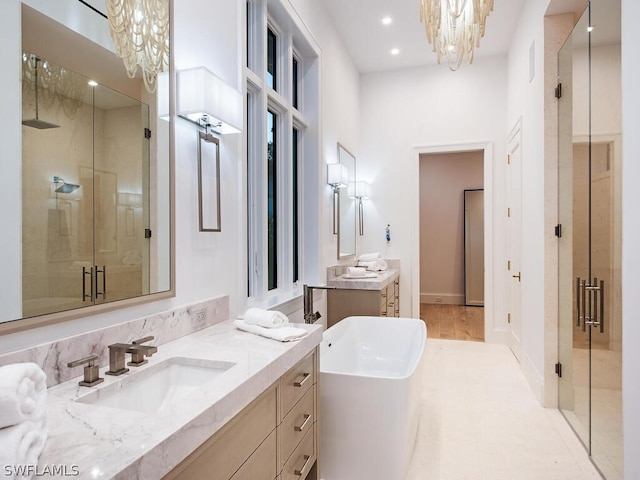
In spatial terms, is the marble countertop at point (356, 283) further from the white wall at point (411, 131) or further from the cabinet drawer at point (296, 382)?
the cabinet drawer at point (296, 382)

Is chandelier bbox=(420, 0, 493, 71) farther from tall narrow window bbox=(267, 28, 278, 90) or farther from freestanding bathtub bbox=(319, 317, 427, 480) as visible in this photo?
freestanding bathtub bbox=(319, 317, 427, 480)

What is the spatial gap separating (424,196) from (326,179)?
418 centimetres

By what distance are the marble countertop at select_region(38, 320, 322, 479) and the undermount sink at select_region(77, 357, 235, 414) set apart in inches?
0.7

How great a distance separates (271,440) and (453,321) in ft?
16.7

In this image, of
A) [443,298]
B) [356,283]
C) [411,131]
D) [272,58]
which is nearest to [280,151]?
[272,58]

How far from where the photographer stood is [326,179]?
375 cm

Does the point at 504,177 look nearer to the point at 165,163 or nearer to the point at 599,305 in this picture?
the point at 599,305

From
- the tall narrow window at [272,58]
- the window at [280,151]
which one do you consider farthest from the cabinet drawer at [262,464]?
the tall narrow window at [272,58]

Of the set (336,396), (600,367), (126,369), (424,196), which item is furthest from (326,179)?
(424,196)

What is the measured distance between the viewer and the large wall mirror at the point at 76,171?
105cm

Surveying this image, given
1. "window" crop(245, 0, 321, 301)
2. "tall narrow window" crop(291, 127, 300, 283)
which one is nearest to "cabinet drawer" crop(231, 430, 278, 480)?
"window" crop(245, 0, 321, 301)

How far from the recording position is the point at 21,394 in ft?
2.42

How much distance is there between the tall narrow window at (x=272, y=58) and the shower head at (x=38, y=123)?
214cm

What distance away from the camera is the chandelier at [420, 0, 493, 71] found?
7.45 ft
